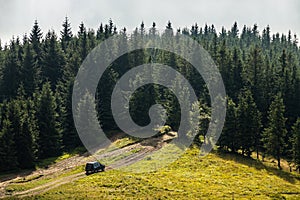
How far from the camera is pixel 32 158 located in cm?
5500

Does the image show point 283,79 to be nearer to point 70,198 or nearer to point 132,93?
point 132,93

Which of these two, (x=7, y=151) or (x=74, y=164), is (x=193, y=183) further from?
(x=7, y=151)

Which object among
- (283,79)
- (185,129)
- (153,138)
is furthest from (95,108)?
(283,79)

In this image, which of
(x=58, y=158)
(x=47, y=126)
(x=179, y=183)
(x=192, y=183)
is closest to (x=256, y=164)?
(x=192, y=183)

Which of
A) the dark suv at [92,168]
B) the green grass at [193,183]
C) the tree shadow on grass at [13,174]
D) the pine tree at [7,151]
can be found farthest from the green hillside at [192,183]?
the pine tree at [7,151]

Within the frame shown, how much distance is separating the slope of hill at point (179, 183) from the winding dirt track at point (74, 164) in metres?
0.16

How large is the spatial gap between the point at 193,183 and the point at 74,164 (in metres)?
21.3

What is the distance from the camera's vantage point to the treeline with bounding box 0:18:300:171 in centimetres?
5812

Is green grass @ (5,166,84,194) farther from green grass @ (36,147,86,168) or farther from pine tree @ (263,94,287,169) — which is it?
pine tree @ (263,94,287,169)

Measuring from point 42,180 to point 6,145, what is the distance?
9.27m

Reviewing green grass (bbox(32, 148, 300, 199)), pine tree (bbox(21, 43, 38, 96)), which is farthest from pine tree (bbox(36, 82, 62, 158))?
green grass (bbox(32, 148, 300, 199))

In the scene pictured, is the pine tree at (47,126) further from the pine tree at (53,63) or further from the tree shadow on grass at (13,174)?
the pine tree at (53,63)

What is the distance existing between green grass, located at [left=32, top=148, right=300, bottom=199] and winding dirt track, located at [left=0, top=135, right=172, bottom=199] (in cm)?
251

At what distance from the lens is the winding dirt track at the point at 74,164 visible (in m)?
42.4
